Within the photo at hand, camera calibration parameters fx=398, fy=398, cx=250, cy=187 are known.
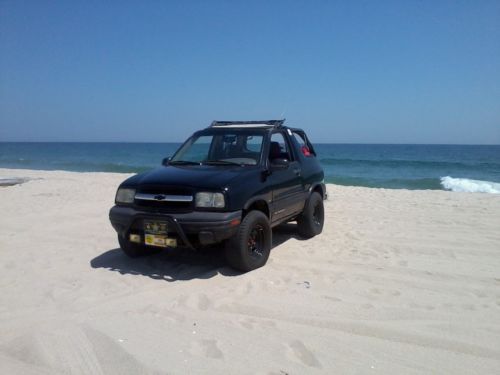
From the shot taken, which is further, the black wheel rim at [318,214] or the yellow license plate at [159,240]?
the black wheel rim at [318,214]

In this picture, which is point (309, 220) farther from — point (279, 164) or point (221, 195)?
point (221, 195)

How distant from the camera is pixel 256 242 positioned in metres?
5.01

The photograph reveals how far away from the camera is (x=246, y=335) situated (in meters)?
3.30

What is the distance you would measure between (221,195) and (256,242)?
3.09ft

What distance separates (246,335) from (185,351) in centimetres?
53

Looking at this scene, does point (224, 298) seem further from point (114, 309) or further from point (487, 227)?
point (487, 227)

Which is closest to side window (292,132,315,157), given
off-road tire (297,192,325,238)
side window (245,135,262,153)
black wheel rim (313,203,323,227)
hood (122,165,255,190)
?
off-road tire (297,192,325,238)

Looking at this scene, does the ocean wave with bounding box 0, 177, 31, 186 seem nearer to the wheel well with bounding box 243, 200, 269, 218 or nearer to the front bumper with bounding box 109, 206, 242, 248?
the front bumper with bounding box 109, 206, 242, 248

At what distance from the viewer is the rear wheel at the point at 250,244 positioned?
4527 millimetres

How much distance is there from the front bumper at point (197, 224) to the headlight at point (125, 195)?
285 mm

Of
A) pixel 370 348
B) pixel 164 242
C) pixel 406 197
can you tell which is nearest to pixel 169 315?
pixel 164 242

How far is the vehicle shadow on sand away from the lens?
187 inches

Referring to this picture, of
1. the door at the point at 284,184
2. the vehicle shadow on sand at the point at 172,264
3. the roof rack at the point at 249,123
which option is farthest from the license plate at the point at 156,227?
the roof rack at the point at 249,123

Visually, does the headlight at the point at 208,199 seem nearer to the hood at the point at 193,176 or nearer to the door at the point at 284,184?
the hood at the point at 193,176
